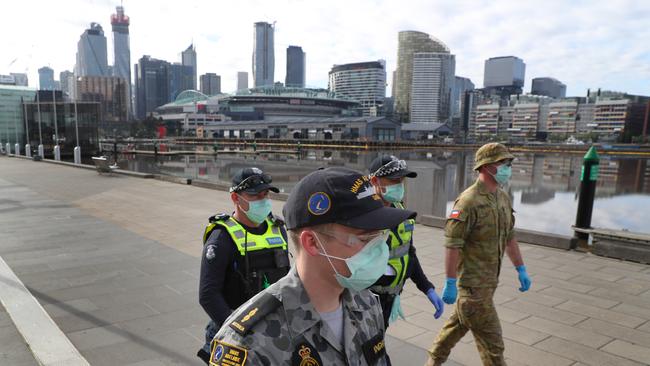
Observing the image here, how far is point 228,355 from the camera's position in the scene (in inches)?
57.2

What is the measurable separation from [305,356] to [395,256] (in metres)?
1.92

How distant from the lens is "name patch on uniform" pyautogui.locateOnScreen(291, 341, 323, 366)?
4.85 ft

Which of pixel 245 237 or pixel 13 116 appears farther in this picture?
pixel 13 116

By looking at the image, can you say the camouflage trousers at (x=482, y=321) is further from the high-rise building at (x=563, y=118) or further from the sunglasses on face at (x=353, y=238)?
the high-rise building at (x=563, y=118)

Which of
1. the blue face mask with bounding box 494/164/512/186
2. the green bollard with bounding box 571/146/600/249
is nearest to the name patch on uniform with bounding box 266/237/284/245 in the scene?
the blue face mask with bounding box 494/164/512/186

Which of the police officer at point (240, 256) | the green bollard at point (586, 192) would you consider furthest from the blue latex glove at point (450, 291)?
the green bollard at point (586, 192)

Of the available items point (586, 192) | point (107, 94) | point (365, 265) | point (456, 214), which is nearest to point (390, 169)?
point (456, 214)

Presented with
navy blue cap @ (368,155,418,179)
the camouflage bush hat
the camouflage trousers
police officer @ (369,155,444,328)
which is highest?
the camouflage bush hat

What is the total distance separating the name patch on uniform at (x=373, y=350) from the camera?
1.65 m

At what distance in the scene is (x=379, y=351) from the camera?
5.58 ft

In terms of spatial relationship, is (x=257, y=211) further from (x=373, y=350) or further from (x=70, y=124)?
(x=70, y=124)

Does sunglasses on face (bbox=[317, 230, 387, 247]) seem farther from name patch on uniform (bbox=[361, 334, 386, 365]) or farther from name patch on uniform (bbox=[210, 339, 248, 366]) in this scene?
name patch on uniform (bbox=[210, 339, 248, 366])

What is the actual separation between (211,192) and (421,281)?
44.0 ft

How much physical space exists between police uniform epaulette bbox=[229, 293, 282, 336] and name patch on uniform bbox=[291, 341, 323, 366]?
16 cm
